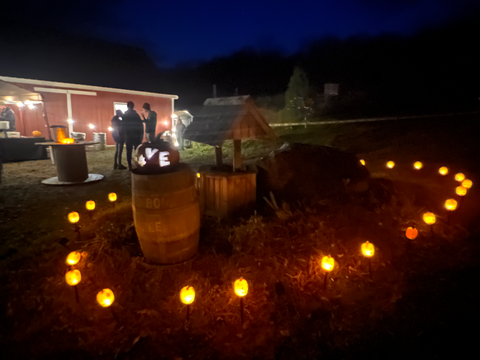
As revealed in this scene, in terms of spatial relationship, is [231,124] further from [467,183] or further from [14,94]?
[14,94]

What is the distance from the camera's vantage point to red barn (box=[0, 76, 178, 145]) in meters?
15.7

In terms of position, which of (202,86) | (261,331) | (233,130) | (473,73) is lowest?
(261,331)

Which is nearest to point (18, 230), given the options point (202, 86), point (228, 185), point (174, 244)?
point (174, 244)

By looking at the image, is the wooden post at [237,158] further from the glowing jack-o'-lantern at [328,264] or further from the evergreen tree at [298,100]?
the evergreen tree at [298,100]

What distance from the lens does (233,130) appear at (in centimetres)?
438

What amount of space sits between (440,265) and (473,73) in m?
23.7

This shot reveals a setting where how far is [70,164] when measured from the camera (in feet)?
25.5

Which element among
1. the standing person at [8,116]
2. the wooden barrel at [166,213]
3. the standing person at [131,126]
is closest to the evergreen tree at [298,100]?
the standing person at [131,126]

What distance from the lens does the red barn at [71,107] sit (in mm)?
15742

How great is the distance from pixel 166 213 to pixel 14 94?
13942 millimetres

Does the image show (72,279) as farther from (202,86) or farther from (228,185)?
(202,86)

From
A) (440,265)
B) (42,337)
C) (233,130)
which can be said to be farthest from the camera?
(233,130)

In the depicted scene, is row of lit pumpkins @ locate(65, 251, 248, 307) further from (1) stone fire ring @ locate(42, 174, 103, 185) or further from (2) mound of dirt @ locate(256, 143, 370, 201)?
(1) stone fire ring @ locate(42, 174, 103, 185)

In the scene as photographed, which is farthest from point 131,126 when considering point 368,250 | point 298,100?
point 298,100
